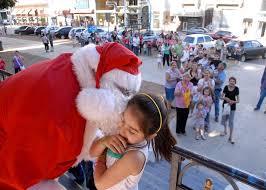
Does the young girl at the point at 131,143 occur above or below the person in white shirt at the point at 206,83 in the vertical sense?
above

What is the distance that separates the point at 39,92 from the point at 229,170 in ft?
3.18

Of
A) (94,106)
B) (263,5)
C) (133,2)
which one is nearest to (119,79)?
(94,106)

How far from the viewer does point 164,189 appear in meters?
3.68

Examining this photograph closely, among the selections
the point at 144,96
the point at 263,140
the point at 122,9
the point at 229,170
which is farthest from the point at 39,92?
the point at 122,9

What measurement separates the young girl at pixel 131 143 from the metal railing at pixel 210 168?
19cm

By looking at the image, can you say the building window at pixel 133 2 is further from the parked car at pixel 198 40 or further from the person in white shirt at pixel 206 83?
the person in white shirt at pixel 206 83

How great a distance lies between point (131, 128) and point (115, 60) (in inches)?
14.8

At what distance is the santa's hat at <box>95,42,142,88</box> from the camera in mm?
1524

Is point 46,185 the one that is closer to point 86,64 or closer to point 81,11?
point 86,64

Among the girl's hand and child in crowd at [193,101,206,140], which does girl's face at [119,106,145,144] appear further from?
child in crowd at [193,101,206,140]

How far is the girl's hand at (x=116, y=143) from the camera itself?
142 cm

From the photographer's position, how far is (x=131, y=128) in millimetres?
1407

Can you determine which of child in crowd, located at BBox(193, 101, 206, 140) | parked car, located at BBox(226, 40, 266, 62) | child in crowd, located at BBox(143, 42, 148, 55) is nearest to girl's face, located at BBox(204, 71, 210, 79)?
child in crowd, located at BBox(193, 101, 206, 140)

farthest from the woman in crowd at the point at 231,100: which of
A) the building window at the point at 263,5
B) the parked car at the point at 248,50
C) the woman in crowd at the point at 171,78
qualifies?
the building window at the point at 263,5
